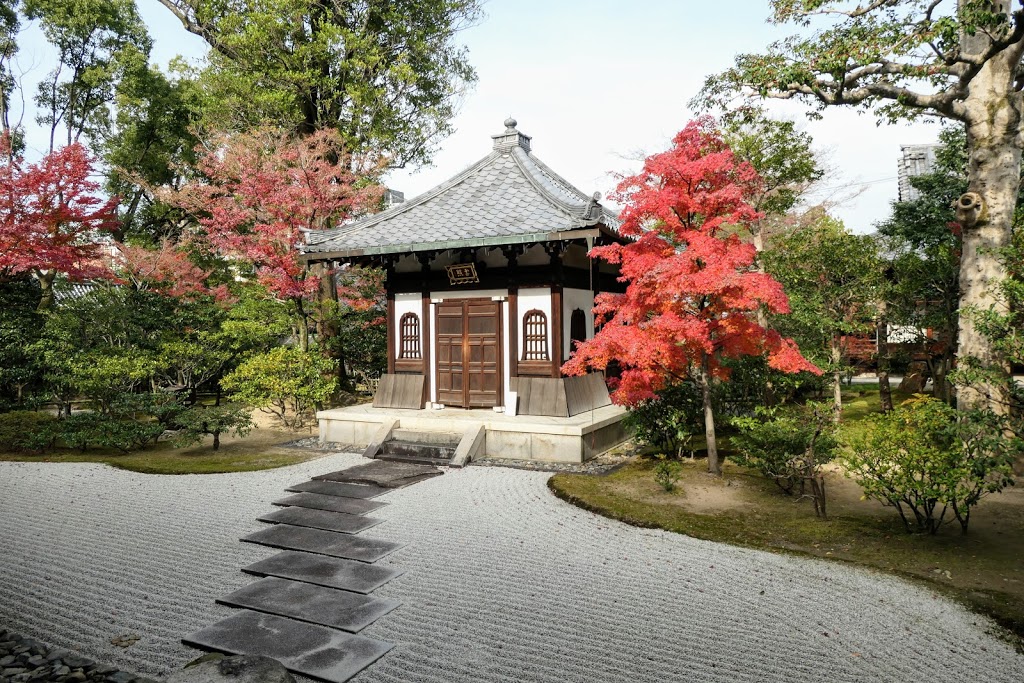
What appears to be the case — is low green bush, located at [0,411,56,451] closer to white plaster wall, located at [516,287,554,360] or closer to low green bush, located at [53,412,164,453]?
low green bush, located at [53,412,164,453]

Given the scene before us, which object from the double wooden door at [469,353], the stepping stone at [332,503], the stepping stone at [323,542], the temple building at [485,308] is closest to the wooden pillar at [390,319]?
the temple building at [485,308]

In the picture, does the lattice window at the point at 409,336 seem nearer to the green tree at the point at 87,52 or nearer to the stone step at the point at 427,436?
the stone step at the point at 427,436

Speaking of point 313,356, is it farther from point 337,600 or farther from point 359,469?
point 337,600

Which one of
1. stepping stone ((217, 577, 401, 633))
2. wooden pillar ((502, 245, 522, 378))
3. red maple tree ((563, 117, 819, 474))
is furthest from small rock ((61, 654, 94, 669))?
wooden pillar ((502, 245, 522, 378))

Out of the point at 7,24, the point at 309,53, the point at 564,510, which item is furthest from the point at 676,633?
the point at 7,24

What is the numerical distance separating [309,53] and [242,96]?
11.0 ft

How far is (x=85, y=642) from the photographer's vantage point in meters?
4.58

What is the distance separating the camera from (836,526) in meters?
7.06

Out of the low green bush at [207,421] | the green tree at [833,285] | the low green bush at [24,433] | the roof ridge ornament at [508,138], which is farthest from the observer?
the roof ridge ornament at [508,138]

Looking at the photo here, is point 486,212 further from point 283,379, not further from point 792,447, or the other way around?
point 792,447

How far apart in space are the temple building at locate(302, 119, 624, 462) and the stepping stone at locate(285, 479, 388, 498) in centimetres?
248

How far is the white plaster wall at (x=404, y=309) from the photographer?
13414mm

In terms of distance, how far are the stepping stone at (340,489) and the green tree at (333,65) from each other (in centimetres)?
1075

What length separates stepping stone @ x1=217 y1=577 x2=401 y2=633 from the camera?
4961 mm
